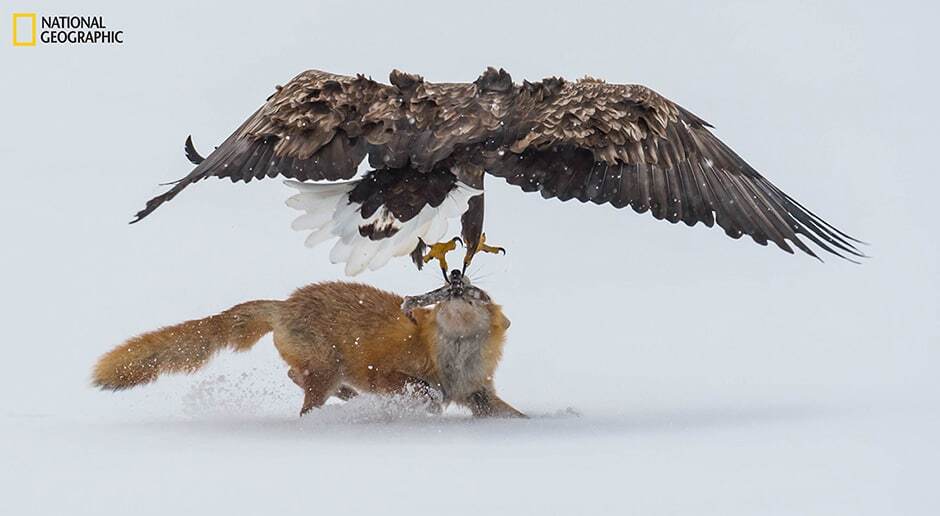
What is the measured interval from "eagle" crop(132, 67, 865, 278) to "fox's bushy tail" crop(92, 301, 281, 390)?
2.55 ft

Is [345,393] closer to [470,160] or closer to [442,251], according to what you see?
[442,251]

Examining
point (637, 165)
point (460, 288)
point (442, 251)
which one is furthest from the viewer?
point (442, 251)

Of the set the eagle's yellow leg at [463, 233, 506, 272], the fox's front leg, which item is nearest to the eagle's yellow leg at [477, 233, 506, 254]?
the eagle's yellow leg at [463, 233, 506, 272]

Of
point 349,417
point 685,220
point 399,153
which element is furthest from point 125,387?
point 685,220

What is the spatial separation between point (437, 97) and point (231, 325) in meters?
1.83

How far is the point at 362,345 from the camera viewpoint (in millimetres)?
10219

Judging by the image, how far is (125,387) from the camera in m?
10.4

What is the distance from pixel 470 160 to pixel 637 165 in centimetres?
90

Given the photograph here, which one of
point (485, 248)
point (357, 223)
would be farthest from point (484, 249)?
point (357, 223)

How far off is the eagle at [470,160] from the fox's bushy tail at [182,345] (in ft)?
2.55

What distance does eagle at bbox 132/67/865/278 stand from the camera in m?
9.61

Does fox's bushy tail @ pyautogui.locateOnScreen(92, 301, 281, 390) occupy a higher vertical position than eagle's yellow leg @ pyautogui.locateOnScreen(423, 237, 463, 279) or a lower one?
lower

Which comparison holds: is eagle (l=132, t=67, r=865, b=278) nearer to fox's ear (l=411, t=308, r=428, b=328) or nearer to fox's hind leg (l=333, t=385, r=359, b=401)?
fox's ear (l=411, t=308, r=428, b=328)

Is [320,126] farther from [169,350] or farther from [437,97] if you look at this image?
[169,350]
